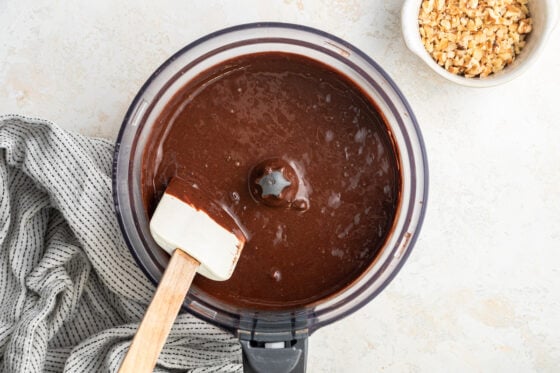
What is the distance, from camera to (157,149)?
1.35 metres

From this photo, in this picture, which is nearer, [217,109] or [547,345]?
[217,109]

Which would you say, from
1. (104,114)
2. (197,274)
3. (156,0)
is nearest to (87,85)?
(104,114)

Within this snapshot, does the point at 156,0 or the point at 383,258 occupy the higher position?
the point at 156,0

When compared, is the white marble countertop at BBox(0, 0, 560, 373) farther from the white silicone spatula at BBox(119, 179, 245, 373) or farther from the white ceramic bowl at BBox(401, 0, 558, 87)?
the white silicone spatula at BBox(119, 179, 245, 373)

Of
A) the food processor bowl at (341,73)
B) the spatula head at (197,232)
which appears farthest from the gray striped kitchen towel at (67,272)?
Answer: the spatula head at (197,232)

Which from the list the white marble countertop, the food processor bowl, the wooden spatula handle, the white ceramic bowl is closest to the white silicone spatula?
the wooden spatula handle

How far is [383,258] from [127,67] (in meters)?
0.64

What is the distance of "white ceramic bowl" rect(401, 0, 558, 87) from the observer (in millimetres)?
1422

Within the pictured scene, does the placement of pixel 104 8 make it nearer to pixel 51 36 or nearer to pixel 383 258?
pixel 51 36

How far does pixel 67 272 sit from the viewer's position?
1.46m

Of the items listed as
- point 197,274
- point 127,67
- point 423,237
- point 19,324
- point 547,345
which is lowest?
point 19,324

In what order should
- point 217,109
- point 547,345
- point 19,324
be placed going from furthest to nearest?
point 547,345 < point 19,324 < point 217,109

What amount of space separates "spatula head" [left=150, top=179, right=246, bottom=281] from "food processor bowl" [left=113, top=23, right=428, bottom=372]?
0.34 feet

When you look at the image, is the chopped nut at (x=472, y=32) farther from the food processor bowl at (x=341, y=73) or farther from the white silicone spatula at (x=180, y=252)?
the white silicone spatula at (x=180, y=252)
